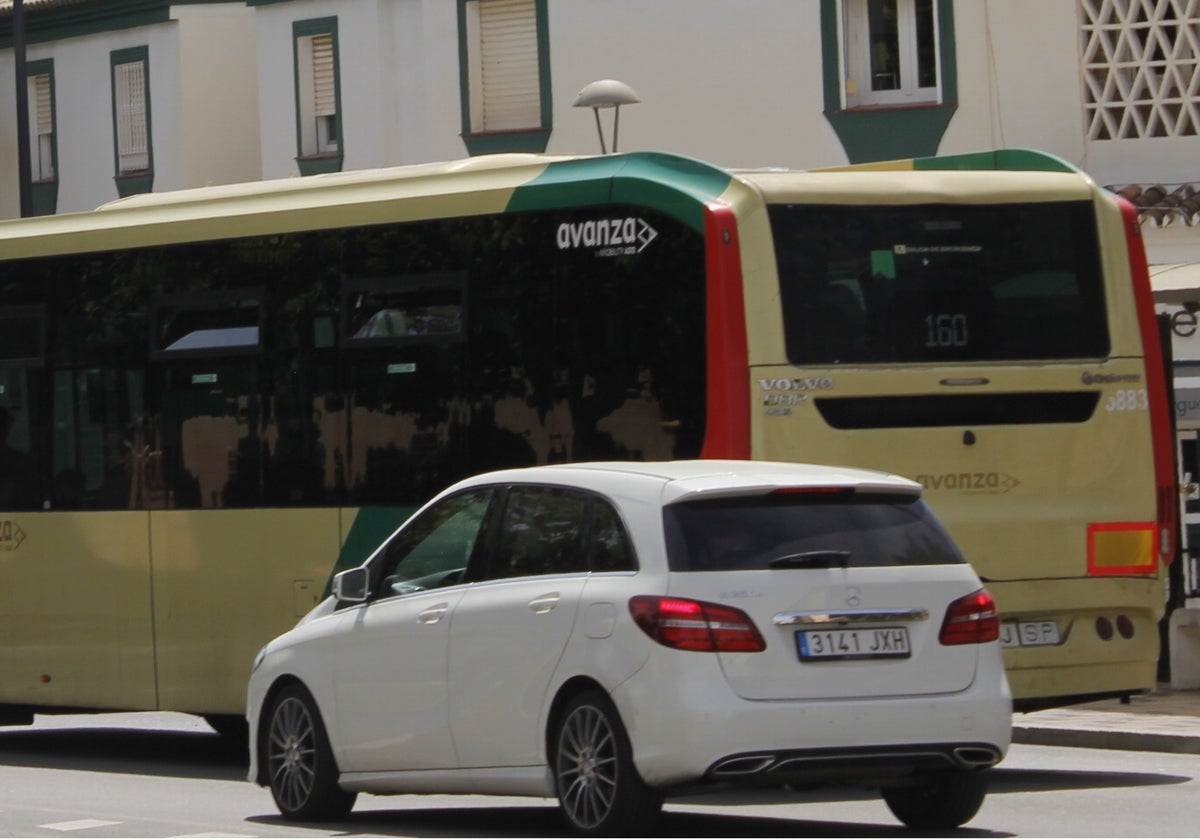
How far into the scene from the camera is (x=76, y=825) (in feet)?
38.5

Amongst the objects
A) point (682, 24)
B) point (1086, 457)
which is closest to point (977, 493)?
point (1086, 457)

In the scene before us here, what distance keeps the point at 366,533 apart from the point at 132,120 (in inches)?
922

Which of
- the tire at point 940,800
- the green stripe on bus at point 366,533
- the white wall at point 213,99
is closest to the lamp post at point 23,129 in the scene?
the white wall at point 213,99

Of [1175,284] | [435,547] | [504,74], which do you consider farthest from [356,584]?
→ [504,74]

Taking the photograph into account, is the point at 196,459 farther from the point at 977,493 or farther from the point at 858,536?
the point at 858,536

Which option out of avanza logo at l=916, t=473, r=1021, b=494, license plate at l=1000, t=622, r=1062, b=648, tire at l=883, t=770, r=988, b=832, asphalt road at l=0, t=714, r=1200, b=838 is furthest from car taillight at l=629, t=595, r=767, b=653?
license plate at l=1000, t=622, r=1062, b=648

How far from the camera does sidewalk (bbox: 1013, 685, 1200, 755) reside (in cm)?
1452

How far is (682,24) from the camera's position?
96.2ft

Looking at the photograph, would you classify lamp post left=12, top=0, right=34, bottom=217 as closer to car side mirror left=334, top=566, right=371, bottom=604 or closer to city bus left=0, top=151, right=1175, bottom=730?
city bus left=0, top=151, right=1175, bottom=730

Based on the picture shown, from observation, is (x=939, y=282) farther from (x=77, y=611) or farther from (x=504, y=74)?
(x=504, y=74)

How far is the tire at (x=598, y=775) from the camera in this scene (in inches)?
376

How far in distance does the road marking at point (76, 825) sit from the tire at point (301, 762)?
79 centimetres

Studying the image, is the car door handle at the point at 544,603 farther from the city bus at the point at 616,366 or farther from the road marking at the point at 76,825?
the road marking at the point at 76,825

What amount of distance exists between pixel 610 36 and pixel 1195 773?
18.1 meters
